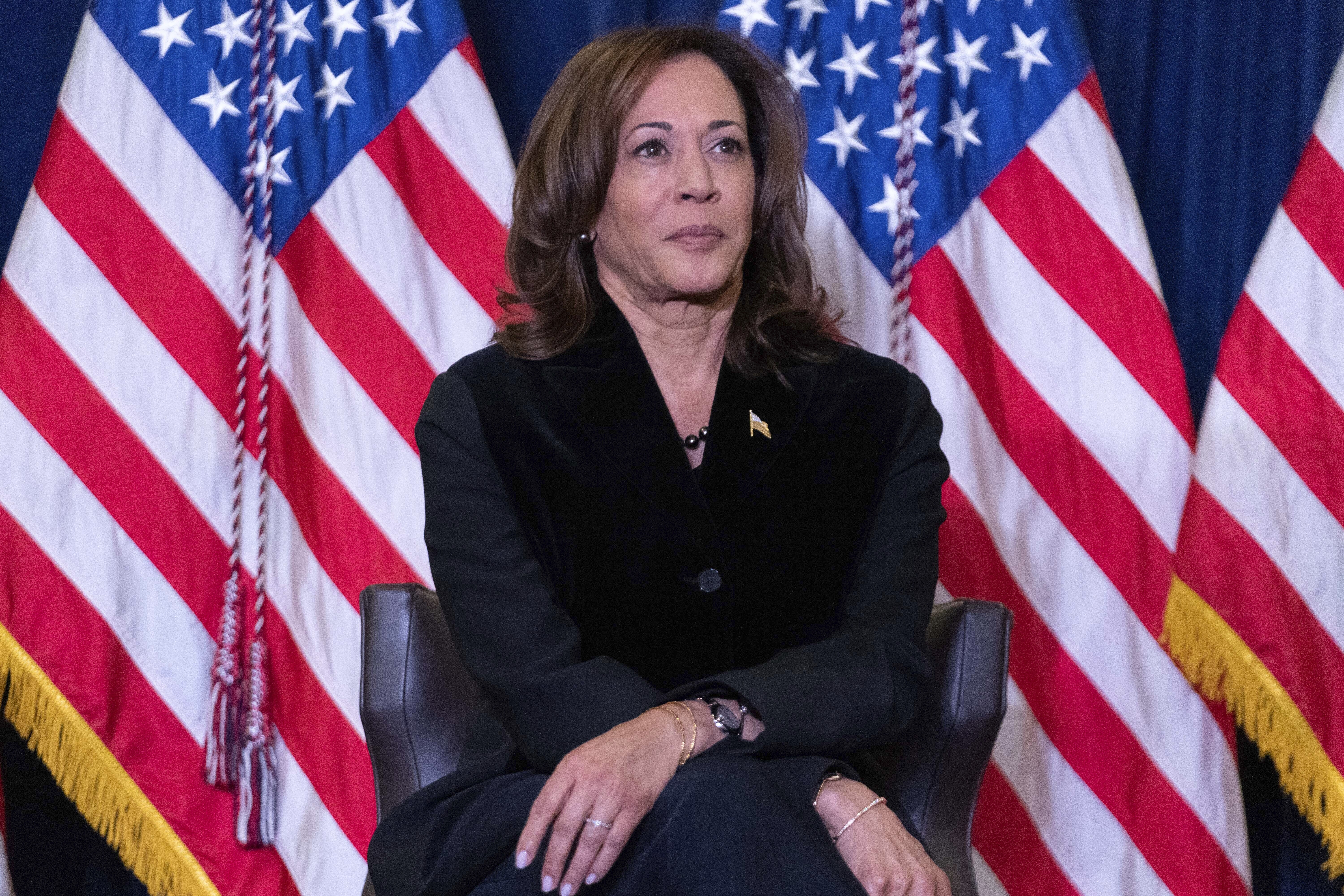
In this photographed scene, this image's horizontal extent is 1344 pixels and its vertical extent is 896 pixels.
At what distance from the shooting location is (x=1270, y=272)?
7.37 feet

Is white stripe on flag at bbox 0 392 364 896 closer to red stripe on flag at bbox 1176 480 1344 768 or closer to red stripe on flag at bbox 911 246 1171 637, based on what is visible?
red stripe on flag at bbox 911 246 1171 637

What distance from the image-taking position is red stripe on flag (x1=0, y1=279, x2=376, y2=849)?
212 centimetres

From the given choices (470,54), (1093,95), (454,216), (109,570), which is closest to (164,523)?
(109,570)

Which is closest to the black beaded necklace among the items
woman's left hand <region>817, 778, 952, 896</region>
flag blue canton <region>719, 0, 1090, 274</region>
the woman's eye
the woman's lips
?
the woman's lips

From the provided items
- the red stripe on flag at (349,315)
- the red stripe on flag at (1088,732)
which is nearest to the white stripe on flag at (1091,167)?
the red stripe on flag at (1088,732)

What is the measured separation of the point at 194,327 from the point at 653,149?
947 mm

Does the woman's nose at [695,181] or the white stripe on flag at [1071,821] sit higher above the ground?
the woman's nose at [695,181]

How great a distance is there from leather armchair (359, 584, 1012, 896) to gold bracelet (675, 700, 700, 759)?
11.6 inches

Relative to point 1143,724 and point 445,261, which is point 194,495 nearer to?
point 445,261

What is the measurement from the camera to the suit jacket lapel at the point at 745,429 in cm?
156

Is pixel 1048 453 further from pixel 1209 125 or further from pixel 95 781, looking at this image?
pixel 95 781

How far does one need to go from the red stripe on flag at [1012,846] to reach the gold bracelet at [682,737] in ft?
3.73

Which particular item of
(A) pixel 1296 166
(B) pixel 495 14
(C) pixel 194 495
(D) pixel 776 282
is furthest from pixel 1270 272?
(C) pixel 194 495

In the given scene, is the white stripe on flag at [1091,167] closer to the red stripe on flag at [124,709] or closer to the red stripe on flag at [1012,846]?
the red stripe on flag at [1012,846]
